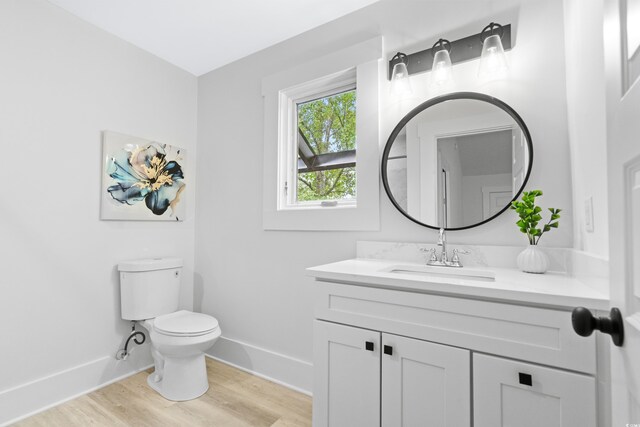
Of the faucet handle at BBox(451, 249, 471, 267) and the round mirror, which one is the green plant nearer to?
the round mirror

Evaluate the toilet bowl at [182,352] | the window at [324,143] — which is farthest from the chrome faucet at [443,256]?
the toilet bowl at [182,352]

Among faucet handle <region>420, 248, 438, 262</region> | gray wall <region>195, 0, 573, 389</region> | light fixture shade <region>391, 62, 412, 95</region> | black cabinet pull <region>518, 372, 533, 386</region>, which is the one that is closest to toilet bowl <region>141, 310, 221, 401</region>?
gray wall <region>195, 0, 573, 389</region>

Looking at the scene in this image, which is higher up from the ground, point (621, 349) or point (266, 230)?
point (266, 230)

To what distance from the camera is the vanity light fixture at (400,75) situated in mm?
1688

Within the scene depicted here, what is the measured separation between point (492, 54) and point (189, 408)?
8.09 ft

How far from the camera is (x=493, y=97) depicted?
1495 mm

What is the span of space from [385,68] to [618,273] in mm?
1591

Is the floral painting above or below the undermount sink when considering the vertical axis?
above

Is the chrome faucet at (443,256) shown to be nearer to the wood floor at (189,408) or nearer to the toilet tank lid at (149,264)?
the wood floor at (189,408)

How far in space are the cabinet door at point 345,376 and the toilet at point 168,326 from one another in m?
0.86

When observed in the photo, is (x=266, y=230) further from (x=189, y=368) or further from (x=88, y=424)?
(x=88, y=424)

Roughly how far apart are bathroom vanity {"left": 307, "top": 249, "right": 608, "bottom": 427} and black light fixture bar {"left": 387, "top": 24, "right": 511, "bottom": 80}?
105 cm

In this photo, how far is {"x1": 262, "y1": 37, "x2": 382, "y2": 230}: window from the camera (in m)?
1.83

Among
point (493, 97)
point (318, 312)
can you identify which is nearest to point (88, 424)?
point (318, 312)
